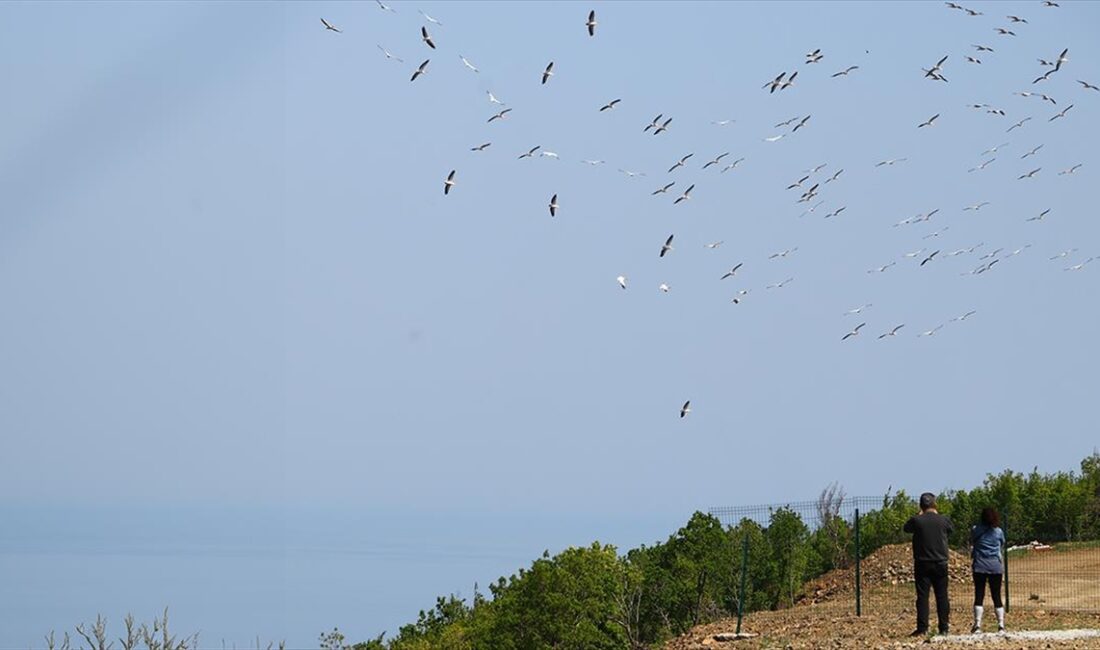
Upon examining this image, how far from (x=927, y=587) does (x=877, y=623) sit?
3.80 metres

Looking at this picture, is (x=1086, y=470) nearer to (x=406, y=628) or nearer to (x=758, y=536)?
(x=758, y=536)

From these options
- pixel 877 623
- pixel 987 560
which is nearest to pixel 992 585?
pixel 987 560

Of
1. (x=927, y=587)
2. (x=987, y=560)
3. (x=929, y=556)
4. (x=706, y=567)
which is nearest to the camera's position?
(x=929, y=556)

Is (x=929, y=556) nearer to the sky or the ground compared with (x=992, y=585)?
nearer to the sky

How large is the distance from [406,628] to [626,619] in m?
22.1

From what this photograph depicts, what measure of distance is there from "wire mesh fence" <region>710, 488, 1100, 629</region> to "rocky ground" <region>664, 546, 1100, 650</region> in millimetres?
69

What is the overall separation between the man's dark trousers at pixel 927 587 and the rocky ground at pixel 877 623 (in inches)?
15.3

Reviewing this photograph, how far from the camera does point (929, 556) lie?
2423cm

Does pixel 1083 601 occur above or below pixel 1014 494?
below

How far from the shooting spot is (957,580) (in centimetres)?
3825

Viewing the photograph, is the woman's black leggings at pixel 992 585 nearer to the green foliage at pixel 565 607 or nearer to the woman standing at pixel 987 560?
the woman standing at pixel 987 560

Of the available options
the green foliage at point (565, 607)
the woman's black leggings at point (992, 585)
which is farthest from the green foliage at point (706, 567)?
the woman's black leggings at point (992, 585)

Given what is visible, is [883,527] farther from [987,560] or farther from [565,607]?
[987,560]

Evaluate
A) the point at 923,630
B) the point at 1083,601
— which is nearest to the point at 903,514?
the point at 1083,601
